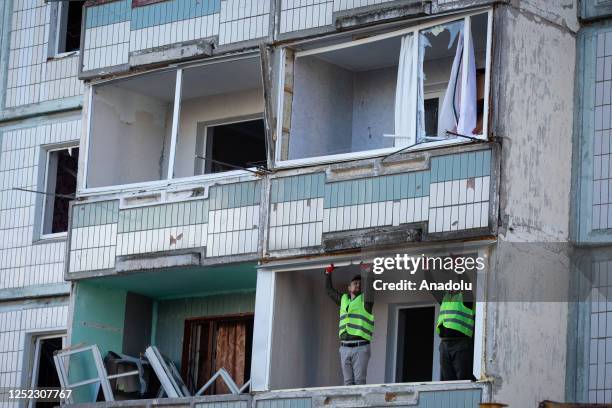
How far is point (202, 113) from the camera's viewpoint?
27094 millimetres

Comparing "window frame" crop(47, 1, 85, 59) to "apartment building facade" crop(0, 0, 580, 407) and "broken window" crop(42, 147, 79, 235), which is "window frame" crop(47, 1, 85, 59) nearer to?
"apartment building facade" crop(0, 0, 580, 407)

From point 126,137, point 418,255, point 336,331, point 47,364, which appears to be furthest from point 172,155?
point 47,364

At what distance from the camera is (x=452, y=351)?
22203 millimetres

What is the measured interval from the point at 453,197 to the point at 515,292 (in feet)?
4.58

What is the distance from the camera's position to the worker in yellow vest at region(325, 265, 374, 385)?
2317cm

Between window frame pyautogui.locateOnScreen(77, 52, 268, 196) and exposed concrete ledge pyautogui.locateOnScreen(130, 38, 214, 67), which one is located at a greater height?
exposed concrete ledge pyautogui.locateOnScreen(130, 38, 214, 67)

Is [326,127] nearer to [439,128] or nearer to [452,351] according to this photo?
[439,128]

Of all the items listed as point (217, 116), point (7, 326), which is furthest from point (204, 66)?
point (7, 326)

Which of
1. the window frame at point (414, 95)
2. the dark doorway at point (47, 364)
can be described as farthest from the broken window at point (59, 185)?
the window frame at point (414, 95)

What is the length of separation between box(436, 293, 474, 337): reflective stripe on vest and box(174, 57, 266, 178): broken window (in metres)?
5.07

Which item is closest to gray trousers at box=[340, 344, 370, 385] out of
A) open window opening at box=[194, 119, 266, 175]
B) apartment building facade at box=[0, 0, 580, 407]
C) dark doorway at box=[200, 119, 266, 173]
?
apartment building facade at box=[0, 0, 580, 407]

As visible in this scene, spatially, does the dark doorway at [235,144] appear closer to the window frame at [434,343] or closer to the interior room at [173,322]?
the interior room at [173,322]

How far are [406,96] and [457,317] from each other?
2.95 m

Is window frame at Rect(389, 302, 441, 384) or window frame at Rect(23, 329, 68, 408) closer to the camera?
window frame at Rect(389, 302, 441, 384)
